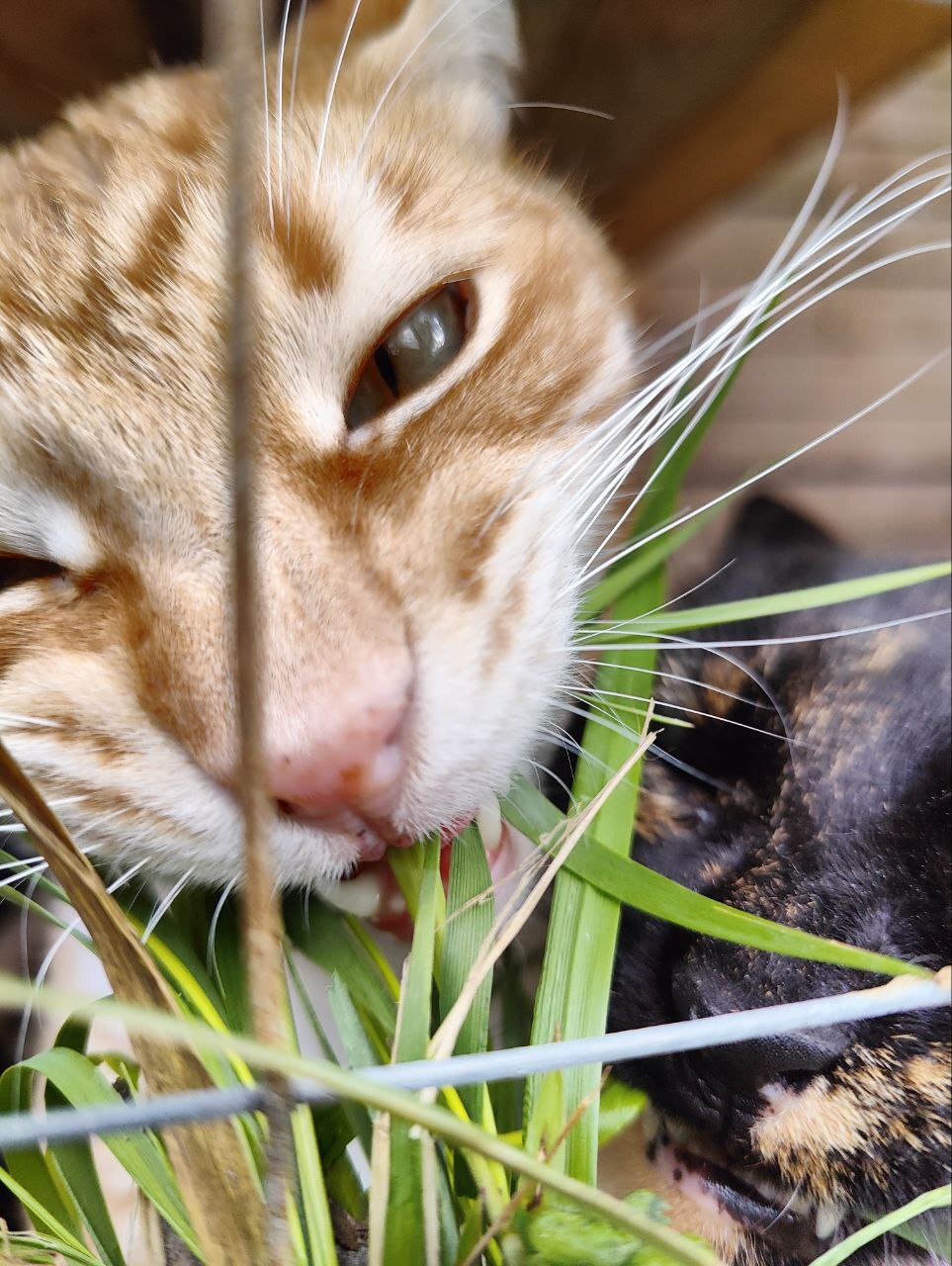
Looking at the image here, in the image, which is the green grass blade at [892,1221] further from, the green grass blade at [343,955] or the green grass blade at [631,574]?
the green grass blade at [631,574]

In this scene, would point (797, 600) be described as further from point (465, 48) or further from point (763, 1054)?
point (465, 48)

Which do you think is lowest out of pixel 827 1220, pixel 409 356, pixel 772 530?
pixel 827 1220

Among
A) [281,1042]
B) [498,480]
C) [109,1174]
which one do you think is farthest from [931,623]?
[109,1174]

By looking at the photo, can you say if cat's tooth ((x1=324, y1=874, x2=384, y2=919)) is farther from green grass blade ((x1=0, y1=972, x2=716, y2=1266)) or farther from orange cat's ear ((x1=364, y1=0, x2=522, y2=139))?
orange cat's ear ((x1=364, y1=0, x2=522, y2=139))

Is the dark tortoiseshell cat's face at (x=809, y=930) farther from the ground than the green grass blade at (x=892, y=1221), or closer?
farther from the ground

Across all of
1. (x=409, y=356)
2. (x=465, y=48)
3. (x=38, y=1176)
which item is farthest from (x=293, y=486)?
(x=465, y=48)

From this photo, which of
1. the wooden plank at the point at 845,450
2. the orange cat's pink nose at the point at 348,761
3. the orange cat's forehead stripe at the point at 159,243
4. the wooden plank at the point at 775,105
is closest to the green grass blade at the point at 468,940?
the orange cat's pink nose at the point at 348,761

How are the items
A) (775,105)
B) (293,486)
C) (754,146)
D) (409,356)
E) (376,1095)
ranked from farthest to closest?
(754,146) → (775,105) → (409,356) → (293,486) → (376,1095)

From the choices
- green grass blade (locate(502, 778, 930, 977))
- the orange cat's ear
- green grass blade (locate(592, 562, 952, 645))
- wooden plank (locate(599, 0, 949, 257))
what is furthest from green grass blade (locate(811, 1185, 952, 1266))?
wooden plank (locate(599, 0, 949, 257))
